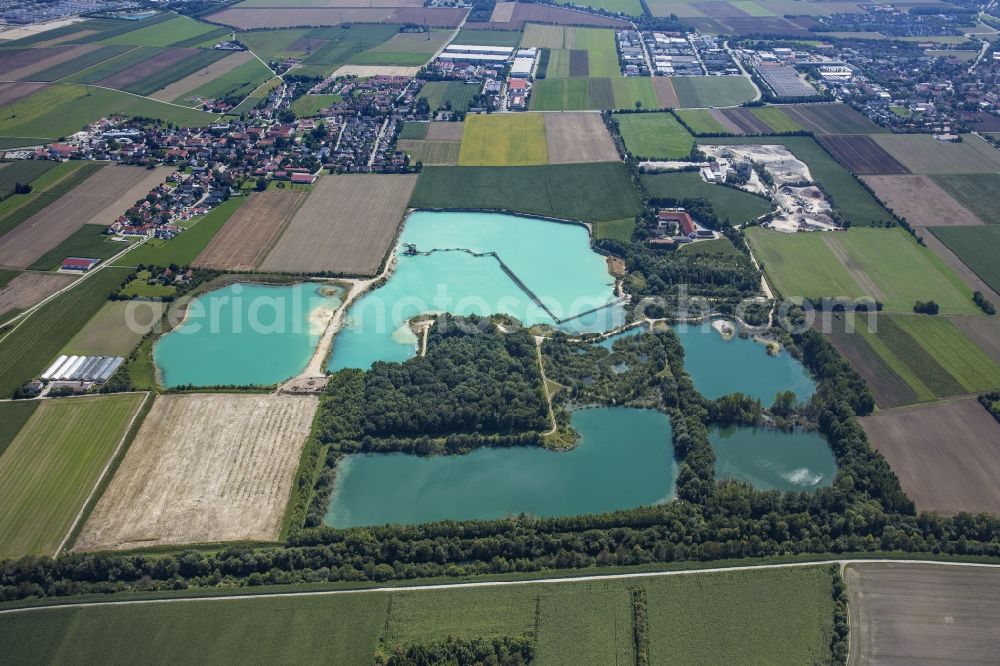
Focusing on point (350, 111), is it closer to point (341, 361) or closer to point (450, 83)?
point (450, 83)

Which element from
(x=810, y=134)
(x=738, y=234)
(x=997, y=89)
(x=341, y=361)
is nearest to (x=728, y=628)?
(x=341, y=361)

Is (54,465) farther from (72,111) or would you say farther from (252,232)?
(72,111)

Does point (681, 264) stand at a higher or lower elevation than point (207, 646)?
higher

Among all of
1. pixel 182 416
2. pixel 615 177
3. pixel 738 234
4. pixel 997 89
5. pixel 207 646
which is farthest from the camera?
pixel 997 89

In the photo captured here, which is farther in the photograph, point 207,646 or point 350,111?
point 350,111

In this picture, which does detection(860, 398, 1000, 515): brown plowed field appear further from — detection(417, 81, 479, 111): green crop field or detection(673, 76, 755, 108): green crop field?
detection(417, 81, 479, 111): green crop field

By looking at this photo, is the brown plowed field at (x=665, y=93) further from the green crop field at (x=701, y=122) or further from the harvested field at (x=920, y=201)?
the harvested field at (x=920, y=201)

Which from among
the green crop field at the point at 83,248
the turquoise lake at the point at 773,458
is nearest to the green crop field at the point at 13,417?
the green crop field at the point at 83,248
